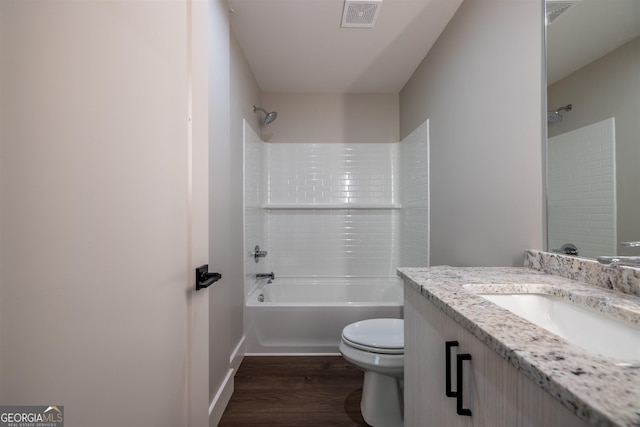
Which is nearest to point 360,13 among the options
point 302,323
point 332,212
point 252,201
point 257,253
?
point 252,201

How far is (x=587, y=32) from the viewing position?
0.99 m

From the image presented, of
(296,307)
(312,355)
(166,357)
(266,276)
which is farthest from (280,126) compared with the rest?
(166,357)

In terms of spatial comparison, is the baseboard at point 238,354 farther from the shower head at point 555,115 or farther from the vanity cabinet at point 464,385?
the shower head at point 555,115

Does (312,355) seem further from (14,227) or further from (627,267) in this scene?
(14,227)

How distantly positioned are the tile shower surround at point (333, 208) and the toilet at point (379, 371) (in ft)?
4.88

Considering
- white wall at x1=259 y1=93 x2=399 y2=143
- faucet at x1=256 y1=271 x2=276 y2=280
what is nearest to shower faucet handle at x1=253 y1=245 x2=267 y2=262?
faucet at x1=256 y1=271 x2=276 y2=280

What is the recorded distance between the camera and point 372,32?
2.00m

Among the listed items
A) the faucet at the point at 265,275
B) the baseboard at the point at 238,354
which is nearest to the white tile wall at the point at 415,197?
the faucet at the point at 265,275

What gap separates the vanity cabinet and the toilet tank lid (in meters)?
0.35

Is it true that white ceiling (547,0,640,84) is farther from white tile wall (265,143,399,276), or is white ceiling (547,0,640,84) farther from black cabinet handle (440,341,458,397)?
white tile wall (265,143,399,276)

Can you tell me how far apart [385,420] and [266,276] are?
1721mm

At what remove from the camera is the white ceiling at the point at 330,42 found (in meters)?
1.76

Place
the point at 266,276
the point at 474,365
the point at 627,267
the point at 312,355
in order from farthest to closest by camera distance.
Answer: the point at 266,276, the point at 312,355, the point at 627,267, the point at 474,365

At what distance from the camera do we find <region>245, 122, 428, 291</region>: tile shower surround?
9.95 feet
